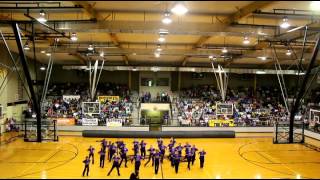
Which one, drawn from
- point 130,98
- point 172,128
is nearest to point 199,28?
point 172,128

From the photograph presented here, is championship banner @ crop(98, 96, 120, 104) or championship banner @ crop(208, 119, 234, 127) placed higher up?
championship banner @ crop(98, 96, 120, 104)

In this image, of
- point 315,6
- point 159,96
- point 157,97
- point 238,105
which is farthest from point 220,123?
point 315,6

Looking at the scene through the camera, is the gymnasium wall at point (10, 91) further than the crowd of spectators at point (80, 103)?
No

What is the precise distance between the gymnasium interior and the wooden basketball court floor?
64mm

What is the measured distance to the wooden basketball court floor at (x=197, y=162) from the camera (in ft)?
48.5

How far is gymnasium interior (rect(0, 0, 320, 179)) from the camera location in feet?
47.2

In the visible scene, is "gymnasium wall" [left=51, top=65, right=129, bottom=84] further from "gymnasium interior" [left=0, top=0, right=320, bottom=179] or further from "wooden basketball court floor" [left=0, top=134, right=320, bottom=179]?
"wooden basketball court floor" [left=0, top=134, right=320, bottom=179]

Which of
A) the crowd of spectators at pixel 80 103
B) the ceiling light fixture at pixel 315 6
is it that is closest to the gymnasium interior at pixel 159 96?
the ceiling light fixture at pixel 315 6

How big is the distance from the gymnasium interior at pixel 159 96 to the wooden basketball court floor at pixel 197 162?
0.21 ft

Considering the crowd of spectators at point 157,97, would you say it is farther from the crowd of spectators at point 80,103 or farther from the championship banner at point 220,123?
the championship banner at point 220,123

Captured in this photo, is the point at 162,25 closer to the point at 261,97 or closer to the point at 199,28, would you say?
the point at 199,28

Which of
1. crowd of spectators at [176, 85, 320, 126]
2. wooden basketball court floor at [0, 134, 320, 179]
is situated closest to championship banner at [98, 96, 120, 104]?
crowd of spectators at [176, 85, 320, 126]

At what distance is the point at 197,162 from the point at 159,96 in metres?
19.9

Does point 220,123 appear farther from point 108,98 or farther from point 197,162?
point 108,98
